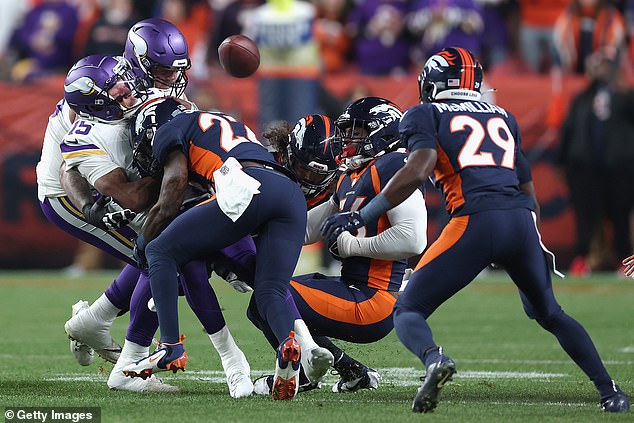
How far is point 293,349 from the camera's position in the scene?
16.7 feet

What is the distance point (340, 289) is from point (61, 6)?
9.70 metres

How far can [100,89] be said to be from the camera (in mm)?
5957

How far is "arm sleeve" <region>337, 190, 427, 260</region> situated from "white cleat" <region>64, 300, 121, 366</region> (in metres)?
1.39

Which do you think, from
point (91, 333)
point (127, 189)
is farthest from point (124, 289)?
point (127, 189)

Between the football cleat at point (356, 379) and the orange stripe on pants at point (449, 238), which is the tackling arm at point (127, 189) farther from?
the orange stripe on pants at point (449, 238)

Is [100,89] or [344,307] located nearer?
[344,307]

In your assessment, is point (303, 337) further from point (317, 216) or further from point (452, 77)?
point (452, 77)

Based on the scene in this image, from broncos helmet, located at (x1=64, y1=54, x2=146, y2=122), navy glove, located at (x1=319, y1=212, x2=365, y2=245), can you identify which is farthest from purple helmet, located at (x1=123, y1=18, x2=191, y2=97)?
navy glove, located at (x1=319, y1=212, x2=365, y2=245)

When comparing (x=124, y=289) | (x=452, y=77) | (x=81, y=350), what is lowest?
(x=81, y=350)

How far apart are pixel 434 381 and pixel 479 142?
1.05 metres

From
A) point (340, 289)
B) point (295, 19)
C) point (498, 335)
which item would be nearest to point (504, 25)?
point (295, 19)

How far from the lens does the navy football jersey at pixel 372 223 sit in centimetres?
586

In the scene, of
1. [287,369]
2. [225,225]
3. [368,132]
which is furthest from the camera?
[368,132]

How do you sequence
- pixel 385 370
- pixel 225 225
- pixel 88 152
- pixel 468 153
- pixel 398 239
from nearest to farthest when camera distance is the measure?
pixel 468 153 → pixel 225 225 → pixel 398 239 → pixel 88 152 → pixel 385 370
